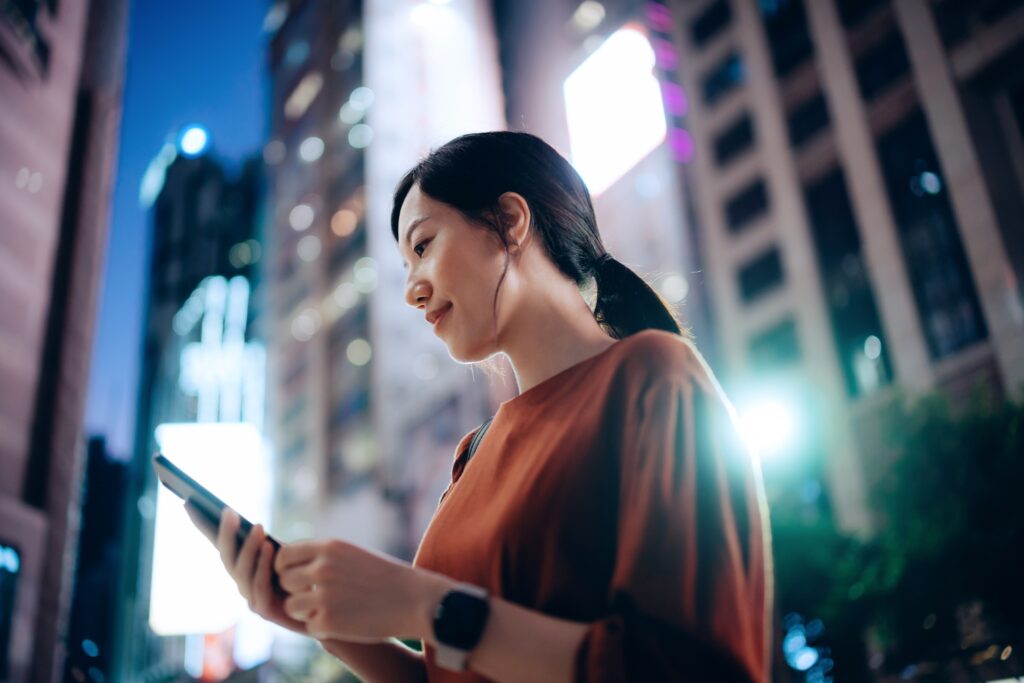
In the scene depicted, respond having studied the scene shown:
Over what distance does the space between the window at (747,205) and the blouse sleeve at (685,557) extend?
28.3 metres

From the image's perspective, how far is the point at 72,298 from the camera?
40.7ft

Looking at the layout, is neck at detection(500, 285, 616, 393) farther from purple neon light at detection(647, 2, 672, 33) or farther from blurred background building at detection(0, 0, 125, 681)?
purple neon light at detection(647, 2, 672, 33)

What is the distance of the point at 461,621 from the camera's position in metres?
1.13

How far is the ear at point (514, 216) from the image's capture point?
1.63m

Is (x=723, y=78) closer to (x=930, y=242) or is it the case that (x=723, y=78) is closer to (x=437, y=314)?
(x=930, y=242)

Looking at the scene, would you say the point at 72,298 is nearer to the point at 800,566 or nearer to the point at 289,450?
the point at 800,566

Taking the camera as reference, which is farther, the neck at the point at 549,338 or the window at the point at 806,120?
the window at the point at 806,120

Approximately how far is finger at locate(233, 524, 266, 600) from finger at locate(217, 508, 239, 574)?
0.02 m

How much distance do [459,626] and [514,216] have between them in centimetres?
80

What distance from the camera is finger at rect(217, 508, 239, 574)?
4.21 ft

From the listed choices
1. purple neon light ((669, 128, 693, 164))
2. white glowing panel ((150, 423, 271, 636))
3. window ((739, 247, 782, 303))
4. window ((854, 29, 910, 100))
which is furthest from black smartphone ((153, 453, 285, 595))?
white glowing panel ((150, 423, 271, 636))

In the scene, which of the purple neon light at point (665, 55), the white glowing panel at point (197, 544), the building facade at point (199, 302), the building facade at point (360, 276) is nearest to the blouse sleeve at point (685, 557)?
the building facade at point (360, 276)

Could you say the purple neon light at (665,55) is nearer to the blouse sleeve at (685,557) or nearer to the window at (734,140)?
the window at (734,140)

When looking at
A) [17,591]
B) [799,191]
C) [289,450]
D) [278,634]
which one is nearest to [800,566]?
[17,591]
